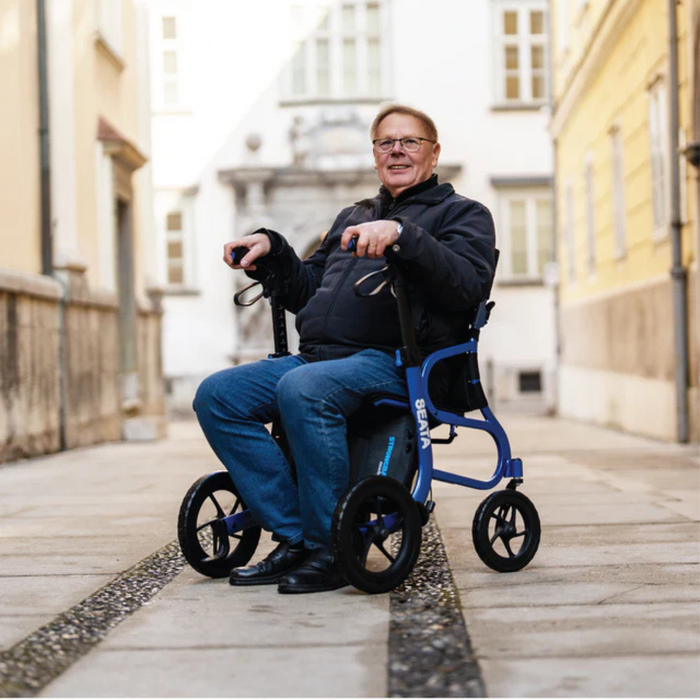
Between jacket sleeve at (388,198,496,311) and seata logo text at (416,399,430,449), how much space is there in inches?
12.2

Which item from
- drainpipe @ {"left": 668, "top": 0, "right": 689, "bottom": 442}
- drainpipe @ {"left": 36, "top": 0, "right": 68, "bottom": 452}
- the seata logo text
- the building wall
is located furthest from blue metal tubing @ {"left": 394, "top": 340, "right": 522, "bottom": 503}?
drainpipe @ {"left": 36, "top": 0, "right": 68, "bottom": 452}

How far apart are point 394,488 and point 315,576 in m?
0.34

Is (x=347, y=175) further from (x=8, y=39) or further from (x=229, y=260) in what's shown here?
(x=229, y=260)

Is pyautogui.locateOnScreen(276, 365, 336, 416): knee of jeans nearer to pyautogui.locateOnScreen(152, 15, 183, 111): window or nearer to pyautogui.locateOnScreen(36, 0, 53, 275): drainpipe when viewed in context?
pyautogui.locateOnScreen(36, 0, 53, 275): drainpipe

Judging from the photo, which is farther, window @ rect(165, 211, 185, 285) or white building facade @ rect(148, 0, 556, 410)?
window @ rect(165, 211, 185, 285)

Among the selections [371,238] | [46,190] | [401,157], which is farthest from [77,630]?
[46,190]

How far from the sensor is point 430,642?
10.0ft

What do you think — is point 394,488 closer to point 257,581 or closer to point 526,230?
point 257,581

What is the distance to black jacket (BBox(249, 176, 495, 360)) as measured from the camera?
3.95m

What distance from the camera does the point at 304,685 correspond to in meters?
2.71

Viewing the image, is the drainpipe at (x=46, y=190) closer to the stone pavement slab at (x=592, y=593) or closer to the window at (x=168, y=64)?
the stone pavement slab at (x=592, y=593)

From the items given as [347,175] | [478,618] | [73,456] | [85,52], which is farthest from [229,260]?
[347,175]

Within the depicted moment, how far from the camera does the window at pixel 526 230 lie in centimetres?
2339

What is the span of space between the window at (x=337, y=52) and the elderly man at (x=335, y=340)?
1924 centimetres
